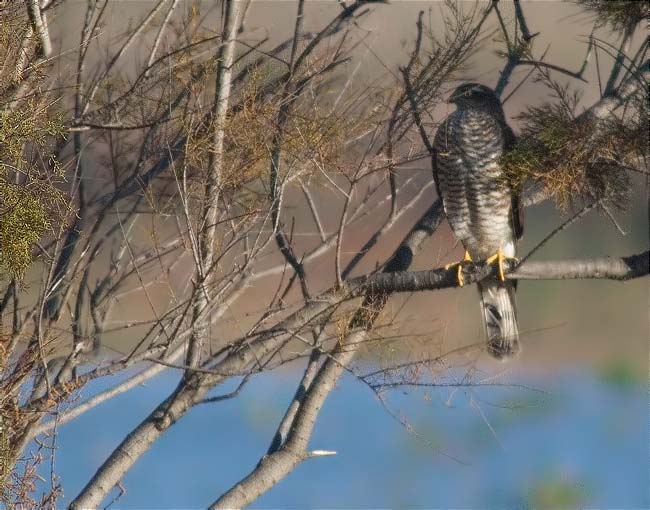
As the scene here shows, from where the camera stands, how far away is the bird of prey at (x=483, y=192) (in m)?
2.87

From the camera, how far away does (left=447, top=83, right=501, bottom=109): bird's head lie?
9.75 ft

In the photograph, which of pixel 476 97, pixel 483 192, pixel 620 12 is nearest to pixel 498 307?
pixel 483 192

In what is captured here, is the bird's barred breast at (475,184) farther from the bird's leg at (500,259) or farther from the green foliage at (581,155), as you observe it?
the green foliage at (581,155)

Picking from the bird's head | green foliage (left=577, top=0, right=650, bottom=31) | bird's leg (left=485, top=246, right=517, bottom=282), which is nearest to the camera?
green foliage (left=577, top=0, right=650, bottom=31)

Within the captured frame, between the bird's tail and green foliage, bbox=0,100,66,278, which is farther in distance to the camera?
the bird's tail

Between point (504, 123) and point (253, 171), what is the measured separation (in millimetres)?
965

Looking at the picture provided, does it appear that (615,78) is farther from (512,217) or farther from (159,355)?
(159,355)

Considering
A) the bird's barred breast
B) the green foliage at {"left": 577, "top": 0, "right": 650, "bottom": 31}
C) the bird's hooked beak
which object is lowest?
the green foliage at {"left": 577, "top": 0, "right": 650, "bottom": 31}

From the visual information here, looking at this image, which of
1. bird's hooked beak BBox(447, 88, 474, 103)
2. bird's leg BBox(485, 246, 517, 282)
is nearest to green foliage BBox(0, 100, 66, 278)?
bird's leg BBox(485, 246, 517, 282)

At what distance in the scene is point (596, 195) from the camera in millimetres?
2043

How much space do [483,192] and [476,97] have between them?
1.16 feet

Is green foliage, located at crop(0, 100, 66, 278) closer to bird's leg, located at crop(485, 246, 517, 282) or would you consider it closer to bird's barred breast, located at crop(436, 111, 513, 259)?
bird's leg, located at crop(485, 246, 517, 282)

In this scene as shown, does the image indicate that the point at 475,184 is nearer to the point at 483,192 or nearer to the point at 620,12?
the point at 483,192

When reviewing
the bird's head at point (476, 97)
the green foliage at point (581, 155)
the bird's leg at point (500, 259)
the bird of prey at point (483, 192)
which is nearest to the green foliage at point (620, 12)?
the green foliage at point (581, 155)
